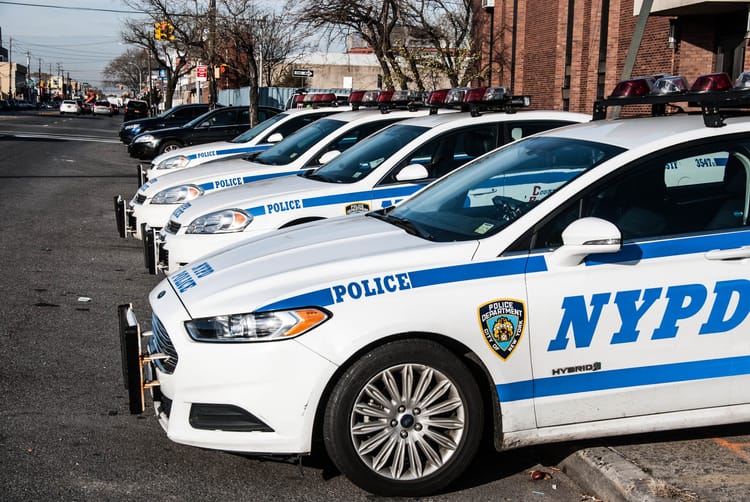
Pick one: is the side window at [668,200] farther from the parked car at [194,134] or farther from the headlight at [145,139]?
the headlight at [145,139]

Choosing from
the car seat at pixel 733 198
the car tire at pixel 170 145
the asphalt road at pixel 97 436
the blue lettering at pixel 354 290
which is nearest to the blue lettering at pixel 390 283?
the blue lettering at pixel 354 290

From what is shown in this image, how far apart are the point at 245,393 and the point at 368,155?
186 inches

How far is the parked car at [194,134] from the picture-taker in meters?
23.4

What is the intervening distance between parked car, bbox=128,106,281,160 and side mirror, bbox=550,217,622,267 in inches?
788

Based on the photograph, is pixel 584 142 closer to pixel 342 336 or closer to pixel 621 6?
pixel 342 336

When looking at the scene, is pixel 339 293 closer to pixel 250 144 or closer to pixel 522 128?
pixel 522 128

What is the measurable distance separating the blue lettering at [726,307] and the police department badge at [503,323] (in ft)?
2.99

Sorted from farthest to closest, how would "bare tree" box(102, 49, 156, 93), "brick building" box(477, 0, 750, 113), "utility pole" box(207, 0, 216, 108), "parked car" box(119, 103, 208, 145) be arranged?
"bare tree" box(102, 49, 156, 93) < "utility pole" box(207, 0, 216, 108) < "parked car" box(119, 103, 208, 145) < "brick building" box(477, 0, 750, 113)

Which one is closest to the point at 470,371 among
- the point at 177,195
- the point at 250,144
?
the point at 177,195

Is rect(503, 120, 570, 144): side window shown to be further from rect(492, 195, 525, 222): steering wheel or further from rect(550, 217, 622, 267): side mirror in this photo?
rect(550, 217, 622, 267): side mirror

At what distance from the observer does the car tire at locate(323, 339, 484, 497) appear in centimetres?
396

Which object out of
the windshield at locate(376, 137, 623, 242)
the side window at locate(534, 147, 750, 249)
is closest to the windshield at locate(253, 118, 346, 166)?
the windshield at locate(376, 137, 623, 242)

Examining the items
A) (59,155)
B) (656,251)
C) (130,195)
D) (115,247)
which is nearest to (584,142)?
(656,251)

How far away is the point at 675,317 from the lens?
4215 mm
